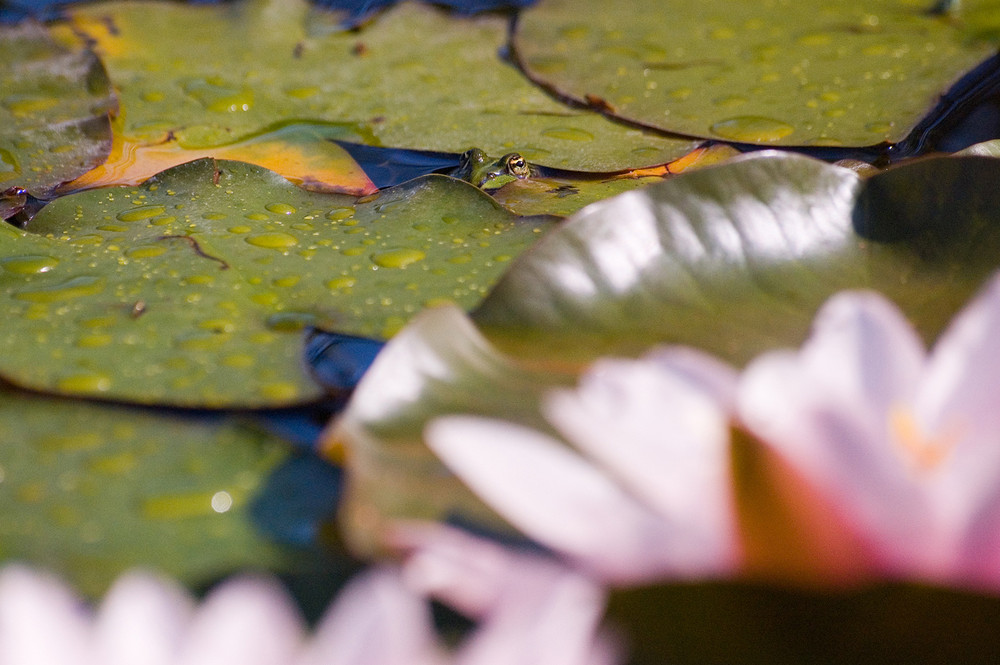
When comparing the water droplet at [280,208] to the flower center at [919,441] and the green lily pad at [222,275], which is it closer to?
the green lily pad at [222,275]

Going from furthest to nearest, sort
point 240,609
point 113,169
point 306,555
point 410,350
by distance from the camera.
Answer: point 113,169 → point 410,350 → point 306,555 → point 240,609

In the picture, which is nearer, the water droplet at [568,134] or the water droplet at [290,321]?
the water droplet at [290,321]

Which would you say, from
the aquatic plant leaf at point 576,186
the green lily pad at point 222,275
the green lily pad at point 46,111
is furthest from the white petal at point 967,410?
the green lily pad at point 46,111

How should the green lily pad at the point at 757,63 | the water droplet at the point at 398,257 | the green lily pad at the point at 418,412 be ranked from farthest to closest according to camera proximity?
the green lily pad at the point at 757,63 < the water droplet at the point at 398,257 < the green lily pad at the point at 418,412

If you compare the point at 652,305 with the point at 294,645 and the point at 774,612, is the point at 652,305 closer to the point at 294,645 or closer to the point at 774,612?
the point at 774,612

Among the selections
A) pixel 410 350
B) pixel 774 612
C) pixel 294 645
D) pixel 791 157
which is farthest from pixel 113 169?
pixel 774 612

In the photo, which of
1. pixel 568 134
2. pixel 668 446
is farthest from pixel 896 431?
pixel 568 134

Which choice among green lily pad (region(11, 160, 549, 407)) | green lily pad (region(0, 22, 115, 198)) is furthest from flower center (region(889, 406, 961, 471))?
green lily pad (region(0, 22, 115, 198))
